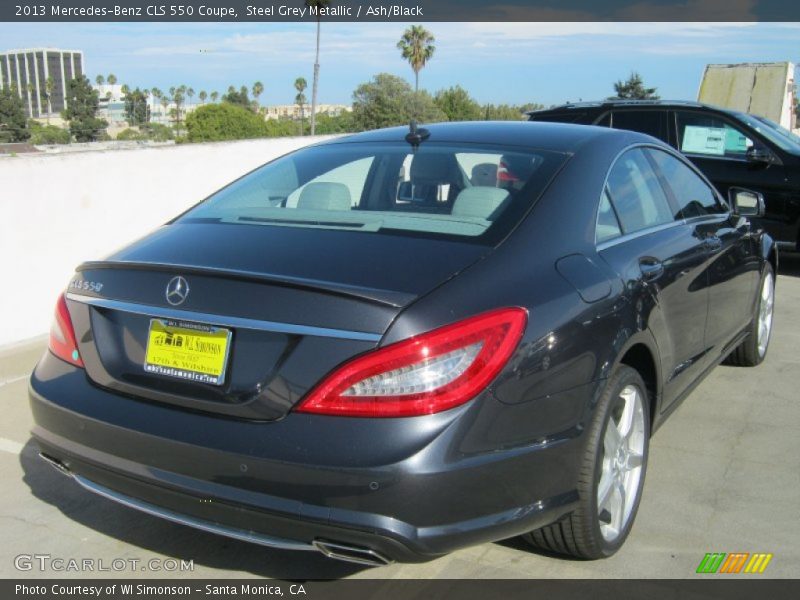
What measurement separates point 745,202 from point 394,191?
9.15 feet

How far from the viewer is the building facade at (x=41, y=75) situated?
108m

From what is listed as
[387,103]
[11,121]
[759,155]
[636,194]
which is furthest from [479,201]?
[11,121]

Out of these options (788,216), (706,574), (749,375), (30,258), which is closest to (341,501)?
(706,574)

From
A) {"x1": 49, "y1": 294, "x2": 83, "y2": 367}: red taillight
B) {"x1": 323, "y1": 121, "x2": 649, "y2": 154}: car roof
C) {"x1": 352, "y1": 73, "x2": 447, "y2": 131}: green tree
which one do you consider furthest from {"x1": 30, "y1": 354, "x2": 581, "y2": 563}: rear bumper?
{"x1": 352, "y1": 73, "x2": 447, "y2": 131}: green tree

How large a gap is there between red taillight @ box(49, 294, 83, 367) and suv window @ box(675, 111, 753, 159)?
26.8ft

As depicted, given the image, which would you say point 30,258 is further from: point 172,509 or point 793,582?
point 793,582

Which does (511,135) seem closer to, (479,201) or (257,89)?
(479,201)

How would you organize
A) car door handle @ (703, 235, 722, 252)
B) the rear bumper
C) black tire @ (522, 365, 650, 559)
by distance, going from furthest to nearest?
1. car door handle @ (703, 235, 722, 252)
2. black tire @ (522, 365, 650, 559)
3. the rear bumper

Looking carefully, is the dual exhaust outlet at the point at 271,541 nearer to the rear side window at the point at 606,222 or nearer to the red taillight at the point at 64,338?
the red taillight at the point at 64,338

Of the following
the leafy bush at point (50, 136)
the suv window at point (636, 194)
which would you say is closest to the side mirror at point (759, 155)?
the suv window at point (636, 194)

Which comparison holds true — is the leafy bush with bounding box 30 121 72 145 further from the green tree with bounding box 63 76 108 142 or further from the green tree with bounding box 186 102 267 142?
the green tree with bounding box 186 102 267 142

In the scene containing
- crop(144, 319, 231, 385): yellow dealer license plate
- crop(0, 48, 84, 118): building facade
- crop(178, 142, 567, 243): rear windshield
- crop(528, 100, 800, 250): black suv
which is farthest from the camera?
crop(0, 48, 84, 118): building facade

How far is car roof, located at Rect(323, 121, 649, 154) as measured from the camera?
3559 millimetres

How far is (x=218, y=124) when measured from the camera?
63062mm
